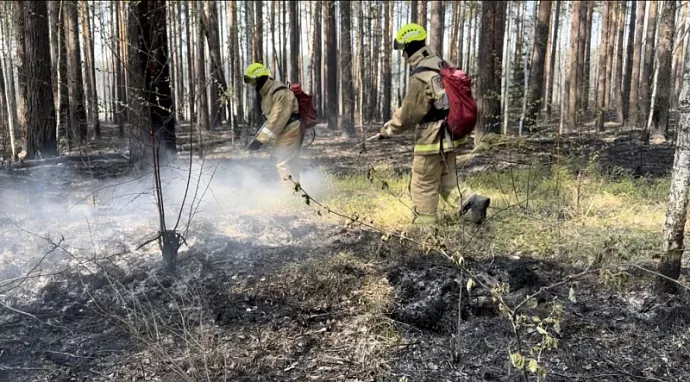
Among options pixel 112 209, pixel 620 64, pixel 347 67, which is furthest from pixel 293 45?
pixel 112 209

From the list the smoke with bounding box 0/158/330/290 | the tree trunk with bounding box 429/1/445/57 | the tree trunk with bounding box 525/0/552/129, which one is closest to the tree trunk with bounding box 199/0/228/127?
the smoke with bounding box 0/158/330/290

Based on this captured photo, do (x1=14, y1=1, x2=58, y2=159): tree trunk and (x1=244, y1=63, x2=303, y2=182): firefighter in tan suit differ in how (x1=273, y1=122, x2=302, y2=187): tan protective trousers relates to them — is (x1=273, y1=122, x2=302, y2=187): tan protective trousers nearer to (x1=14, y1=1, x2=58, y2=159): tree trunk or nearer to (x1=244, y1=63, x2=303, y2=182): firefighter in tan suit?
(x1=244, y1=63, x2=303, y2=182): firefighter in tan suit

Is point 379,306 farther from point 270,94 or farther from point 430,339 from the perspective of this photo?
point 270,94

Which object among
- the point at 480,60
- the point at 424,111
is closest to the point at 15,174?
the point at 424,111

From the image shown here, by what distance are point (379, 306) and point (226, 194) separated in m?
3.60

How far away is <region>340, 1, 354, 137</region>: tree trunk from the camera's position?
12.9 metres

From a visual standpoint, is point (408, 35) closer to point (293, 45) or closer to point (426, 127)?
point (426, 127)

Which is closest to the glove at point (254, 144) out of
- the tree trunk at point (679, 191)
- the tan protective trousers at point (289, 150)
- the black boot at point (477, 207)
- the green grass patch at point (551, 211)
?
the tan protective trousers at point (289, 150)

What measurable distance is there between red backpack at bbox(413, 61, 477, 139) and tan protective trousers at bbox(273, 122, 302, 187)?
209 cm

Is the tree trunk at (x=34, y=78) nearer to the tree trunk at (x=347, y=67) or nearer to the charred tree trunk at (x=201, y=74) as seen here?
the charred tree trunk at (x=201, y=74)

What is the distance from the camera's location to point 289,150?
19.8ft

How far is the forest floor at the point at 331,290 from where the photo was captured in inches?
101

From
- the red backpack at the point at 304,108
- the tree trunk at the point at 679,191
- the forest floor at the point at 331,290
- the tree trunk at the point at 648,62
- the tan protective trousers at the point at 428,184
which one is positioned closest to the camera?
the forest floor at the point at 331,290

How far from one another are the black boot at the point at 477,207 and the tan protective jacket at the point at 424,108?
0.52m
